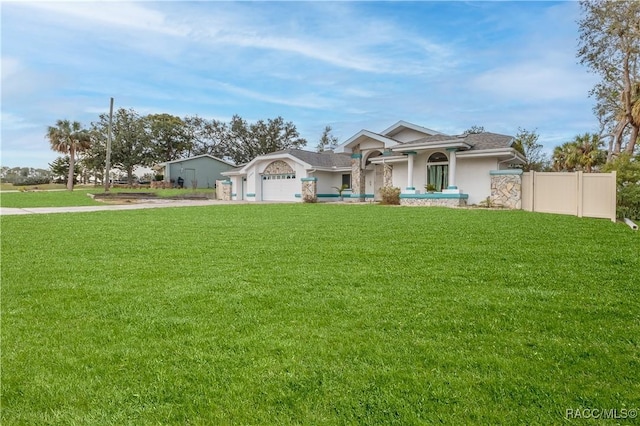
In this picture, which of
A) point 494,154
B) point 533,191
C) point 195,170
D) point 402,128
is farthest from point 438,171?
point 195,170

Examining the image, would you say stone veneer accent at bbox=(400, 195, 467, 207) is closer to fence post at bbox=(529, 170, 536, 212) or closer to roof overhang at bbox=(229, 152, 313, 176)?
fence post at bbox=(529, 170, 536, 212)

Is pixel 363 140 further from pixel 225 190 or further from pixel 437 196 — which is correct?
pixel 225 190

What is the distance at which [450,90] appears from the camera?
91.5ft

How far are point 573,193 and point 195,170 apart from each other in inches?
1479

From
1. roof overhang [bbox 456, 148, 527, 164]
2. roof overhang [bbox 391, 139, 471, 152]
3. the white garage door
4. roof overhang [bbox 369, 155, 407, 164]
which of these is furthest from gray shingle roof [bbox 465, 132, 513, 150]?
the white garage door

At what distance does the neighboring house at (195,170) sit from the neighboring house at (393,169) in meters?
12.9

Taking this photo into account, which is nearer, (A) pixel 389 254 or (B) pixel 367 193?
(A) pixel 389 254

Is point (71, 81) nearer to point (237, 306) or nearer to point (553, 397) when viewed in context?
point (237, 306)

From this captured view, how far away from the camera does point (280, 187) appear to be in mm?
29297

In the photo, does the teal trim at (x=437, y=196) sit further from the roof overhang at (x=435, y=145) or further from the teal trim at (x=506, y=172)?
the roof overhang at (x=435, y=145)

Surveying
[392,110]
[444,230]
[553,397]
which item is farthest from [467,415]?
[392,110]

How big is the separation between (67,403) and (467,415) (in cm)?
256

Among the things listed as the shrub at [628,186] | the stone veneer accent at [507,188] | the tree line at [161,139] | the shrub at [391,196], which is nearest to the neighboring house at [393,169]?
the stone veneer accent at [507,188]

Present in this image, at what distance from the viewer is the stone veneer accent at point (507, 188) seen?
18.0 meters
